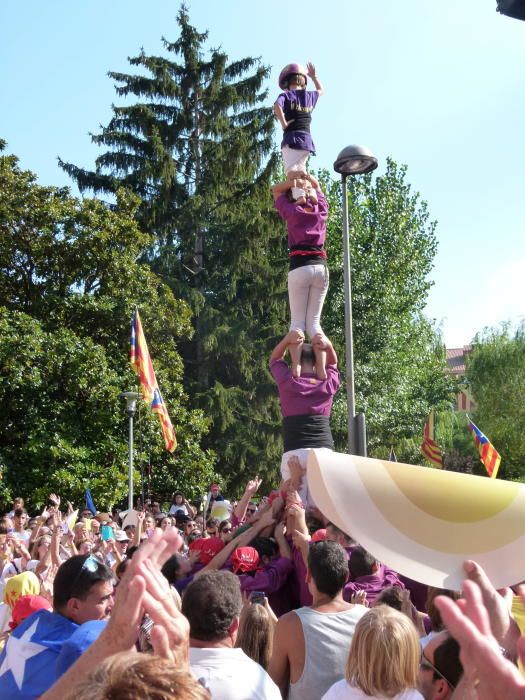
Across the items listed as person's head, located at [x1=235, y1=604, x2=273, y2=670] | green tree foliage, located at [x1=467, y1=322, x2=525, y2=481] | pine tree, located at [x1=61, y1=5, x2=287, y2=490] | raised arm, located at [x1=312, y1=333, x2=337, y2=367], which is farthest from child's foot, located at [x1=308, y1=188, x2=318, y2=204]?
green tree foliage, located at [x1=467, y1=322, x2=525, y2=481]

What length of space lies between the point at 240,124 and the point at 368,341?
8.81 meters

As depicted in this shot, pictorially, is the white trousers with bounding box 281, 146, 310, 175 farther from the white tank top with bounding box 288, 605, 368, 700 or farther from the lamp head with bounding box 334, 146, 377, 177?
the white tank top with bounding box 288, 605, 368, 700

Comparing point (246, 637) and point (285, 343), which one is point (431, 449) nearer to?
point (285, 343)

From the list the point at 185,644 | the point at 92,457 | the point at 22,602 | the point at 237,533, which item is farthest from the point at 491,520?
the point at 92,457

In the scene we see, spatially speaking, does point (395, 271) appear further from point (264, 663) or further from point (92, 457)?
point (264, 663)

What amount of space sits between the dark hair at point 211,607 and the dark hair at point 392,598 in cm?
103

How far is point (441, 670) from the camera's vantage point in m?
3.09

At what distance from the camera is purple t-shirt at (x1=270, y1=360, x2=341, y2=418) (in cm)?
997

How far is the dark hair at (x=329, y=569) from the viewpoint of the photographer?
377cm

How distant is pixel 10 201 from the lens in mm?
22844

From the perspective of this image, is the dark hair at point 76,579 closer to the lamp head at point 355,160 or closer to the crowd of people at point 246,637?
the crowd of people at point 246,637

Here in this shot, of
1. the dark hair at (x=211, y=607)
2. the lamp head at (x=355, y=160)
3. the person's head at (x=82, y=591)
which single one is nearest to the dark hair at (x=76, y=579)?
the person's head at (x=82, y=591)

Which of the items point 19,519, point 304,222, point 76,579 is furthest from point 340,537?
point 19,519

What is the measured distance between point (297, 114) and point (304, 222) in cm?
145
